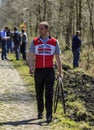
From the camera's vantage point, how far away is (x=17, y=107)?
466 inches

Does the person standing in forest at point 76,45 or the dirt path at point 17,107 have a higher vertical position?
the person standing in forest at point 76,45

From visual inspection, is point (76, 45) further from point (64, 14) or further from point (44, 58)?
point (64, 14)

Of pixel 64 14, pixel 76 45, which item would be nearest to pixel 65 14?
pixel 64 14

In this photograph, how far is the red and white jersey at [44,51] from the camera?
31.9 feet

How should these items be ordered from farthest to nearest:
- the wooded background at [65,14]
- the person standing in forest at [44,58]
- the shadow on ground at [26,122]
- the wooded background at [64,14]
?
the wooded background at [64,14] → the wooded background at [65,14] → the shadow on ground at [26,122] → the person standing in forest at [44,58]

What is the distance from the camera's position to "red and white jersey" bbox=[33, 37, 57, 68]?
9.71 meters

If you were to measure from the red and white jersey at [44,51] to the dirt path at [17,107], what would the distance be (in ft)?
4.53

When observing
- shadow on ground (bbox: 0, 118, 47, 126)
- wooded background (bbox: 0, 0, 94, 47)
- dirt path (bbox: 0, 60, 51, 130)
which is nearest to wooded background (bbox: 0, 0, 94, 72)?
wooded background (bbox: 0, 0, 94, 47)

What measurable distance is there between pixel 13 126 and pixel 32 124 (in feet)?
1.53

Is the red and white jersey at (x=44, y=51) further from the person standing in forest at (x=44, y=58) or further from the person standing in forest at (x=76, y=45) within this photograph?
the person standing in forest at (x=76, y=45)

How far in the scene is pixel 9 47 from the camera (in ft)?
105

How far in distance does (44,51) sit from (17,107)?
8.75 feet

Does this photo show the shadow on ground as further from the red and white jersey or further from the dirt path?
the red and white jersey

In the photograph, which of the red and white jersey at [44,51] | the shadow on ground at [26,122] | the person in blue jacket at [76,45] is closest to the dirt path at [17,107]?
the shadow on ground at [26,122]
